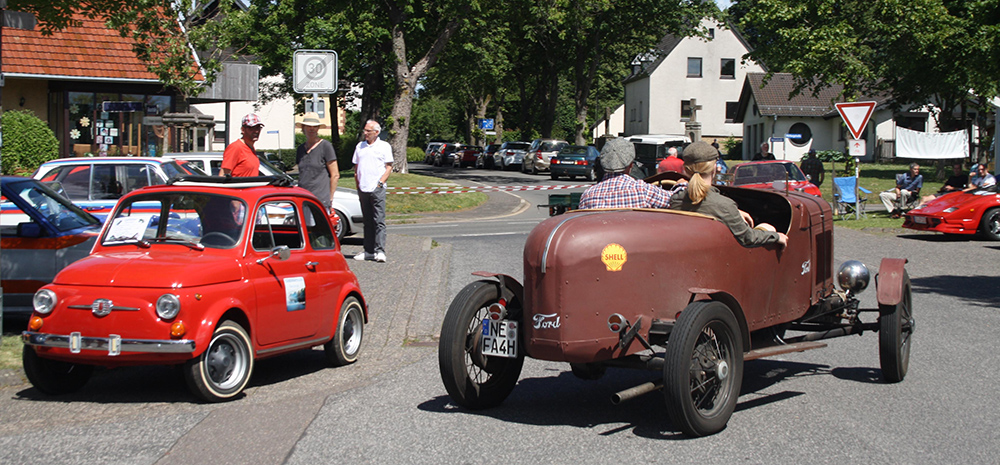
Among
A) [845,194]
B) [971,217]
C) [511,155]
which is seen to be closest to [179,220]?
[971,217]

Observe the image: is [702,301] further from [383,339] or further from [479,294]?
[383,339]

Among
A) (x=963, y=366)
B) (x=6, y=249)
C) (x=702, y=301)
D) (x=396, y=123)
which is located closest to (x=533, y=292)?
(x=702, y=301)

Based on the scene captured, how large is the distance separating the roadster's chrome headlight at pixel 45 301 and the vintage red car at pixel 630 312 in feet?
8.51

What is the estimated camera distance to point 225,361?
6.38 meters

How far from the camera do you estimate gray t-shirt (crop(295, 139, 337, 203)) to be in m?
12.1

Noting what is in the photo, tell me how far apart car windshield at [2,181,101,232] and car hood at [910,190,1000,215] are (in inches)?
595

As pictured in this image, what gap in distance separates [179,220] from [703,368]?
3903 mm

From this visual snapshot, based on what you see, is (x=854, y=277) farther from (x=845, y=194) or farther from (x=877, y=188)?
(x=877, y=188)

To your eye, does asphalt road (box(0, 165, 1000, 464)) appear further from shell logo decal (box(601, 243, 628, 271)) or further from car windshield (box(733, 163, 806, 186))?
car windshield (box(733, 163, 806, 186))

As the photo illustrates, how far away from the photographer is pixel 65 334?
6086 millimetres

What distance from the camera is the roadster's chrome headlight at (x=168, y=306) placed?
598 cm

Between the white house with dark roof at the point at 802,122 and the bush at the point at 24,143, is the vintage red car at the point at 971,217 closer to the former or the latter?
the bush at the point at 24,143

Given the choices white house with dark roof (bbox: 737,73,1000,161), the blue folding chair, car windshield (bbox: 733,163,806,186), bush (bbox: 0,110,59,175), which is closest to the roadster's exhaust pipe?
car windshield (bbox: 733,163,806,186)

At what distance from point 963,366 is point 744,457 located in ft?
10.9
